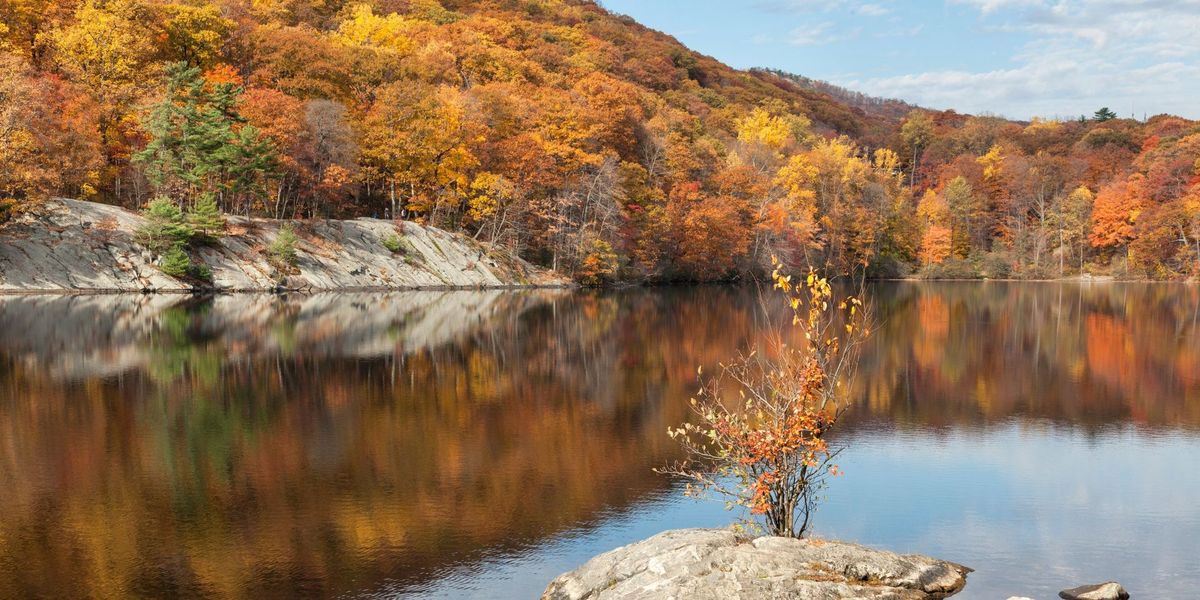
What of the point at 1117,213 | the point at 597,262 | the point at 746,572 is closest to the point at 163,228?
the point at 597,262

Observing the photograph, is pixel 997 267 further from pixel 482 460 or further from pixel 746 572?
pixel 746 572

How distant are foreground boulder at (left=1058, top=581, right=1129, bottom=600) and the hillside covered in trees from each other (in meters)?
19.4

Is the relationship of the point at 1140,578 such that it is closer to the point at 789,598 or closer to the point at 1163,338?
the point at 789,598

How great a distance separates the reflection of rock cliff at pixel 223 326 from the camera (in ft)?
85.2

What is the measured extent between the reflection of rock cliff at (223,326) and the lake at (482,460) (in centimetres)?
27

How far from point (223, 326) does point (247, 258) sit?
21838 millimetres

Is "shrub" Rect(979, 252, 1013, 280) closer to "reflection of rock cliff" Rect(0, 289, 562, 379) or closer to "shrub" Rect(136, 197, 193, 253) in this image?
"reflection of rock cliff" Rect(0, 289, 562, 379)

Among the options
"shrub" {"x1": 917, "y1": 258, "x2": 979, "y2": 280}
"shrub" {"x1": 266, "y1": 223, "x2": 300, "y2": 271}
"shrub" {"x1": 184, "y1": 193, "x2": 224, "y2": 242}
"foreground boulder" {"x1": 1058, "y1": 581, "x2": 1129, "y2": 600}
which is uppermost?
"shrub" {"x1": 184, "y1": 193, "x2": 224, "y2": 242}

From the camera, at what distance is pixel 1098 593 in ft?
31.9

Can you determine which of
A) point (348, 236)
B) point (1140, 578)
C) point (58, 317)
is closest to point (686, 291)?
point (348, 236)

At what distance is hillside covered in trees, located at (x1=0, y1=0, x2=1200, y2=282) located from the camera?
54406mm

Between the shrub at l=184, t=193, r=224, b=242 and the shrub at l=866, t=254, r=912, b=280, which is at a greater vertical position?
the shrub at l=184, t=193, r=224, b=242

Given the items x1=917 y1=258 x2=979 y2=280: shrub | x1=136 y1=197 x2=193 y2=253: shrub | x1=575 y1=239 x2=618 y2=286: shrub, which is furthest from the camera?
x1=917 y1=258 x2=979 y2=280: shrub

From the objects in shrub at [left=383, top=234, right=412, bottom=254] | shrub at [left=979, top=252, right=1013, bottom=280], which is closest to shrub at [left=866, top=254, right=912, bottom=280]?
shrub at [left=979, top=252, right=1013, bottom=280]
